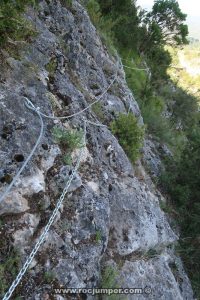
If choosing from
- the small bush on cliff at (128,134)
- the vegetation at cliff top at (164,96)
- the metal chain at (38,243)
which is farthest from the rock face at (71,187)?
the vegetation at cliff top at (164,96)

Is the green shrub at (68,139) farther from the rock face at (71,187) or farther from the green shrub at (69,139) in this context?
the rock face at (71,187)

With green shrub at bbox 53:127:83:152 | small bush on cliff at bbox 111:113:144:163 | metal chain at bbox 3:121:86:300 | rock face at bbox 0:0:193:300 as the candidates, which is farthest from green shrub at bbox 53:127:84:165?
small bush on cliff at bbox 111:113:144:163

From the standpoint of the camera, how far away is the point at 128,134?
359 inches

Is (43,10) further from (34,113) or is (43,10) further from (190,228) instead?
(190,228)

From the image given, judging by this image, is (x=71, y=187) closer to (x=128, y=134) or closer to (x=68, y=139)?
(x=68, y=139)

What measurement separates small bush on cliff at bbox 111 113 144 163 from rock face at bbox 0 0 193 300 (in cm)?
35

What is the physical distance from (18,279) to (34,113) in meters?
2.81

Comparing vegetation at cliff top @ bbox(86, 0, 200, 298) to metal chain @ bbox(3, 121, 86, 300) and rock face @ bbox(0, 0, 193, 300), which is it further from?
metal chain @ bbox(3, 121, 86, 300)

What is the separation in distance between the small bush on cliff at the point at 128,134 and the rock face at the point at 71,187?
349 mm

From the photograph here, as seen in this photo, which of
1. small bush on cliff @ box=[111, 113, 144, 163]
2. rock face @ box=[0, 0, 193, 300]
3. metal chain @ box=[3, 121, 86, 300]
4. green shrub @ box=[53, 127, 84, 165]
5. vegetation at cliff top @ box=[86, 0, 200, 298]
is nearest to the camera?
metal chain @ box=[3, 121, 86, 300]

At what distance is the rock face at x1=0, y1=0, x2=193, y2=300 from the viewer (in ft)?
16.6

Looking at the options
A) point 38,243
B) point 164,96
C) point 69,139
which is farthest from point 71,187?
point 164,96

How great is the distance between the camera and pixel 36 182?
5305 mm

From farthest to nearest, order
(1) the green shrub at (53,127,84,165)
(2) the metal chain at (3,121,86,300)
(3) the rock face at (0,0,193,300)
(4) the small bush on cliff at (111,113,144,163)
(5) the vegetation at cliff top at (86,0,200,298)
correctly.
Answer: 1. (5) the vegetation at cliff top at (86,0,200,298)
2. (4) the small bush on cliff at (111,113,144,163)
3. (1) the green shrub at (53,127,84,165)
4. (3) the rock face at (0,0,193,300)
5. (2) the metal chain at (3,121,86,300)
